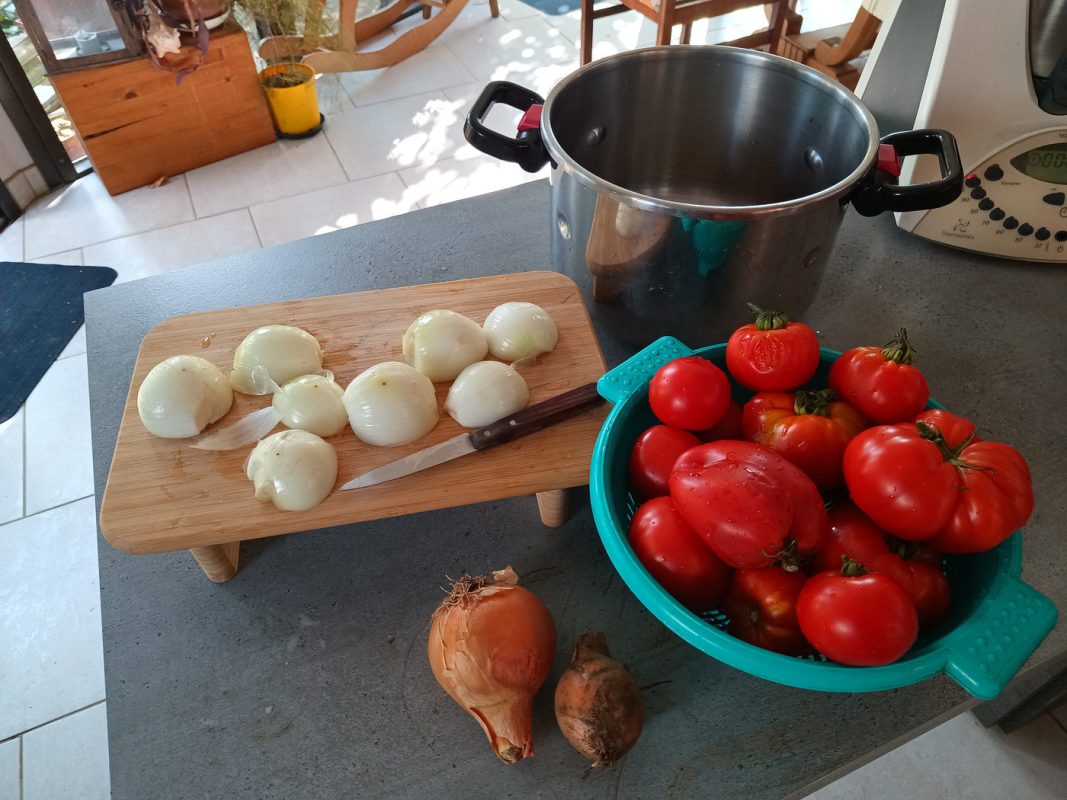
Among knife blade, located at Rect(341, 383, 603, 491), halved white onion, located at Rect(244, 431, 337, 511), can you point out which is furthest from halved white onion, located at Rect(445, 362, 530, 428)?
halved white onion, located at Rect(244, 431, 337, 511)

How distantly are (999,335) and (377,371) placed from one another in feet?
2.27

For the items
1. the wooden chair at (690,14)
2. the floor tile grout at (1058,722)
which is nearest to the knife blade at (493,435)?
the floor tile grout at (1058,722)

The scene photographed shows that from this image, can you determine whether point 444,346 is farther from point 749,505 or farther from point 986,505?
point 986,505

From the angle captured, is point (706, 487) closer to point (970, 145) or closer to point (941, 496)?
point (941, 496)

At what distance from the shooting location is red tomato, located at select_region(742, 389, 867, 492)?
0.50 metres

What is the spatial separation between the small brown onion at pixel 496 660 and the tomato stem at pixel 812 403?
24cm

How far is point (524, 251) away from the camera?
3.03ft

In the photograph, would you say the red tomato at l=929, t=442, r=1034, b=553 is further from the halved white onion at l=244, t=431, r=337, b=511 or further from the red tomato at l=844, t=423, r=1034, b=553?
the halved white onion at l=244, t=431, r=337, b=511

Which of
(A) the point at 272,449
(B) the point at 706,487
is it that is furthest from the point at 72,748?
(B) the point at 706,487

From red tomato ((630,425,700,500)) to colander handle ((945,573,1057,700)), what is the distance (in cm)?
20

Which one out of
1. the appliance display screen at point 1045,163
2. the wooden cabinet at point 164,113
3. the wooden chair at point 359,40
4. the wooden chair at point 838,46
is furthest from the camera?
the wooden chair at point 359,40

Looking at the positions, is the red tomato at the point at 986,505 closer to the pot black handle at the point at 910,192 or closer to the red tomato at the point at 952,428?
the red tomato at the point at 952,428

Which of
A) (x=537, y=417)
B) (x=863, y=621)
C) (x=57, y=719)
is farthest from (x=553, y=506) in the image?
(x=57, y=719)

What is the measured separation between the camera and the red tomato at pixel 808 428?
1.63 ft
